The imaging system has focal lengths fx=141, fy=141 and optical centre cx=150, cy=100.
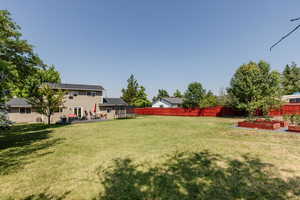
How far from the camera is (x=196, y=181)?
3604 mm

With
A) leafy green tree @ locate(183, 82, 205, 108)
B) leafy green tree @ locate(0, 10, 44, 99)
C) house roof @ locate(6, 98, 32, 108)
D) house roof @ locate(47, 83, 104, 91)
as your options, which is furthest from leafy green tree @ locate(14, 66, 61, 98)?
leafy green tree @ locate(183, 82, 205, 108)

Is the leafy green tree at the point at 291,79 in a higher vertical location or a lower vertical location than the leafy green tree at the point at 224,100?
higher

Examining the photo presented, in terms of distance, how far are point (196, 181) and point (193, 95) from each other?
88.2 feet

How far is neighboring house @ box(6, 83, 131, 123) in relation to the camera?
801 inches

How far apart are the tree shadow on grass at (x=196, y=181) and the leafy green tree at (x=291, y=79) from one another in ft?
160

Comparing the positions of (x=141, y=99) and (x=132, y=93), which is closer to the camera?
(x=132, y=93)

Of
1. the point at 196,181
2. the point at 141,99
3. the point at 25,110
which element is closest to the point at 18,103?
the point at 25,110

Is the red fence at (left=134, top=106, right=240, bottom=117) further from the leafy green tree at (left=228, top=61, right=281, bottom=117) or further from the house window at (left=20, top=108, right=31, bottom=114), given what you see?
the house window at (left=20, top=108, right=31, bottom=114)

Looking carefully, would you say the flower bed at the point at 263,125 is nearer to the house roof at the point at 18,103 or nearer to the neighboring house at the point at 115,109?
the neighboring house at the point at 115,109

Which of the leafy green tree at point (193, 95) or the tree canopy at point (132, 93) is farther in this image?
the tree canopy at point (132, 93)

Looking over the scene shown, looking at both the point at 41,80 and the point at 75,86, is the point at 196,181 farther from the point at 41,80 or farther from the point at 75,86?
the point at 41,80

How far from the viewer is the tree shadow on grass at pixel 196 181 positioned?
3057 mm

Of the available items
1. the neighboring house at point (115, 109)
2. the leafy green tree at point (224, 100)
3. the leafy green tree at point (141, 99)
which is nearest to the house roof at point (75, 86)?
the neighboring house at point (115, 109)

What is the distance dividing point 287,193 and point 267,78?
20.4 m
